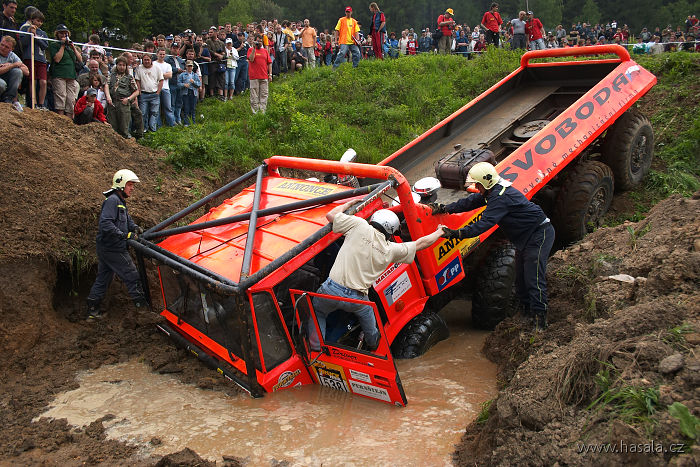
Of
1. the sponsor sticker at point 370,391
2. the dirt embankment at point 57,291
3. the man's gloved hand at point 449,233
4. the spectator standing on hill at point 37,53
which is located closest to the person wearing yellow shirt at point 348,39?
the spectator standing on hill at point 37,53

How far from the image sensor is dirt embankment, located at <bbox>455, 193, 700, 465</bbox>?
3369mm

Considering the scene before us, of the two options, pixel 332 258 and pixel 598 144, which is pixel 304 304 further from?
pixel 598 144

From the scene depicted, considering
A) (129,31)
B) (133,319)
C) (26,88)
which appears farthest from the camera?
(129,31)


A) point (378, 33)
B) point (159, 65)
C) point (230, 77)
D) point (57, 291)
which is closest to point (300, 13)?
point (378, 33)

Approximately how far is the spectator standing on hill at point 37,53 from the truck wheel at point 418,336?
275 inches

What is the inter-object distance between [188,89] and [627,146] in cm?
832

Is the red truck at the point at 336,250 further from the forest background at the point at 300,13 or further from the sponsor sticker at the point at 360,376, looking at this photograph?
the forest background at the point at 300,13

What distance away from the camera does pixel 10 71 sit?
867 cm

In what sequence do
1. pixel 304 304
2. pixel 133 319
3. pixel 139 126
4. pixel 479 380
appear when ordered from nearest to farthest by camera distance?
pixel 304 304 → pixel 479 380 → pixel 133 319 → pixel 139 126

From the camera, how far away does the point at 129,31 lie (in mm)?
34344

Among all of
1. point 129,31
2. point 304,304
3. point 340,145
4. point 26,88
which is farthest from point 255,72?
point 129,31

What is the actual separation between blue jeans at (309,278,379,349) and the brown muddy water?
0.56 metres

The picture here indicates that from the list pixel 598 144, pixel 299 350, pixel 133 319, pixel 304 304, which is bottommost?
pixel 133 319

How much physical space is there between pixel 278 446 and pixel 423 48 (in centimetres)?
2008
